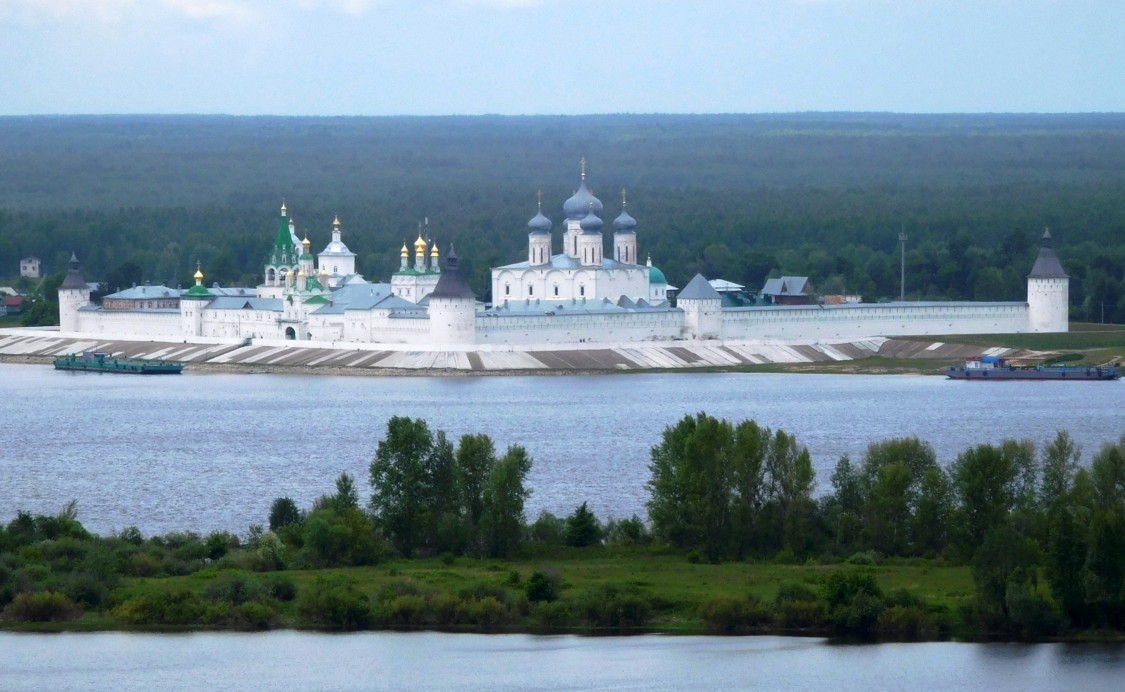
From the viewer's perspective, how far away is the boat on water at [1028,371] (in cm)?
4934

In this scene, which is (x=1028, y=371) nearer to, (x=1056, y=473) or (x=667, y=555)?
(x=1056, y=473)

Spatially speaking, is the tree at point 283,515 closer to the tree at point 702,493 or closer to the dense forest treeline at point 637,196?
the tree at point 702,493

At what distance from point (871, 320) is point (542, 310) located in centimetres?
784

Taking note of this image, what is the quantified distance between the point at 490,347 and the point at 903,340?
975 centimetres

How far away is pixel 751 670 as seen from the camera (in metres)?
19.9

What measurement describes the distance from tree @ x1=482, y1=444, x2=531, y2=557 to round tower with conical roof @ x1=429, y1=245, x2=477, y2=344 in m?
29.2

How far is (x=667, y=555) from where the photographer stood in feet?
78.6

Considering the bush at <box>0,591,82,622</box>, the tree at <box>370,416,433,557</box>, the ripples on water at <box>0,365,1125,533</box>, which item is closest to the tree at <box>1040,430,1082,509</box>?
the ripples on water at <box>0,365,1125,533</box>

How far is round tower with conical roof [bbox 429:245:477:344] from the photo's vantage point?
53125 mm

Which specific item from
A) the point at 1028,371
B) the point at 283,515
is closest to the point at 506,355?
the point at 1028,371

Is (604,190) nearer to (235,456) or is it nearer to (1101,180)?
(1101,180)

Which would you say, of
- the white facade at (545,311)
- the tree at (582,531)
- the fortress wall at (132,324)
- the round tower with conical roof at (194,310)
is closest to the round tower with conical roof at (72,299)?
the fortress wall at (132,324)

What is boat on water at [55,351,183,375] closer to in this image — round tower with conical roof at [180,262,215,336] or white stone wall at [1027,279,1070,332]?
round tower with conical roof at [180,262,215,336]

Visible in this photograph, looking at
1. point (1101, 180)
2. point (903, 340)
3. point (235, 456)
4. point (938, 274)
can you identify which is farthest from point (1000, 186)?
point (235, 456)
